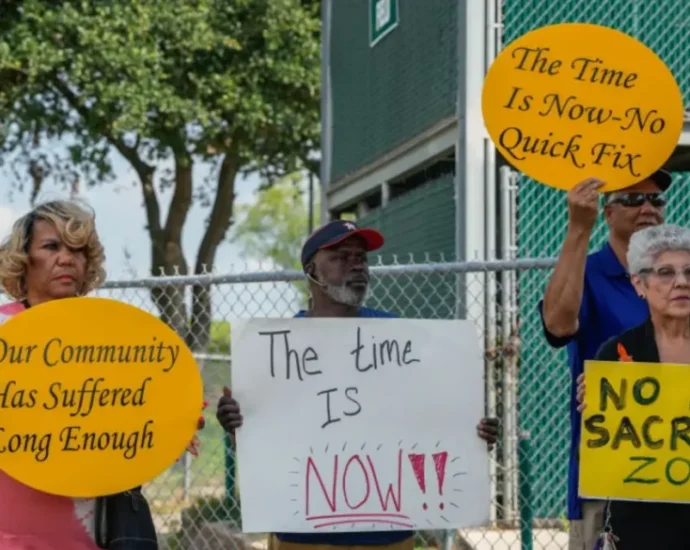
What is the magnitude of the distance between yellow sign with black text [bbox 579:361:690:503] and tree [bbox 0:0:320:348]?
39.2ft

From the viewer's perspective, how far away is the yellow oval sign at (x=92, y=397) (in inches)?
135

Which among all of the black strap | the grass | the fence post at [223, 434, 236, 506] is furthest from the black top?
the grass

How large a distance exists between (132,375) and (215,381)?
293 inches

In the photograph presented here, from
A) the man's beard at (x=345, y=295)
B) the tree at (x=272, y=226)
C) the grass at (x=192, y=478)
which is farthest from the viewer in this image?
the tree at (x=272, y=226)

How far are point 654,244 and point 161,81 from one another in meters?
15.4

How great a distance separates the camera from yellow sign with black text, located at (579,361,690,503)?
3475 mm

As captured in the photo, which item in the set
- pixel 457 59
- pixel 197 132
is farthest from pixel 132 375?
pixel 197 132

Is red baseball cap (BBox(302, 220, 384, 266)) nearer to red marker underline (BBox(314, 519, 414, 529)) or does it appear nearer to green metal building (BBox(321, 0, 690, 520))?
red marker underline (BBox(314, 519, 414, 529))

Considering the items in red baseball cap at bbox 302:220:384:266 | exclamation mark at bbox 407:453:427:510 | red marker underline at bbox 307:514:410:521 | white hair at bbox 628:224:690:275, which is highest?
red baseball cap at bbox 302:220:384:266

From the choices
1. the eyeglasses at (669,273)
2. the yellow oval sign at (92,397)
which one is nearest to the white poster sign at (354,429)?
the yellow oval sign at (92,397)

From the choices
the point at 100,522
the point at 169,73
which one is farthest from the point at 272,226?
the point at 100,522

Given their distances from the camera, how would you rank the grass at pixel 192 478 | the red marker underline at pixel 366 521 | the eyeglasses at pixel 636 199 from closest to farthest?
1. the eyeglasses at pixel 636 199
2. the red marker underline at pixel 366 521
3. the grass at pixel 192 478

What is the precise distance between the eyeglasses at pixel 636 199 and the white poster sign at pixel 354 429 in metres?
0.73

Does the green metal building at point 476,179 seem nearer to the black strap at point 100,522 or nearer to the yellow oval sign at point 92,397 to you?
the yellow oval sign at point 92,397
